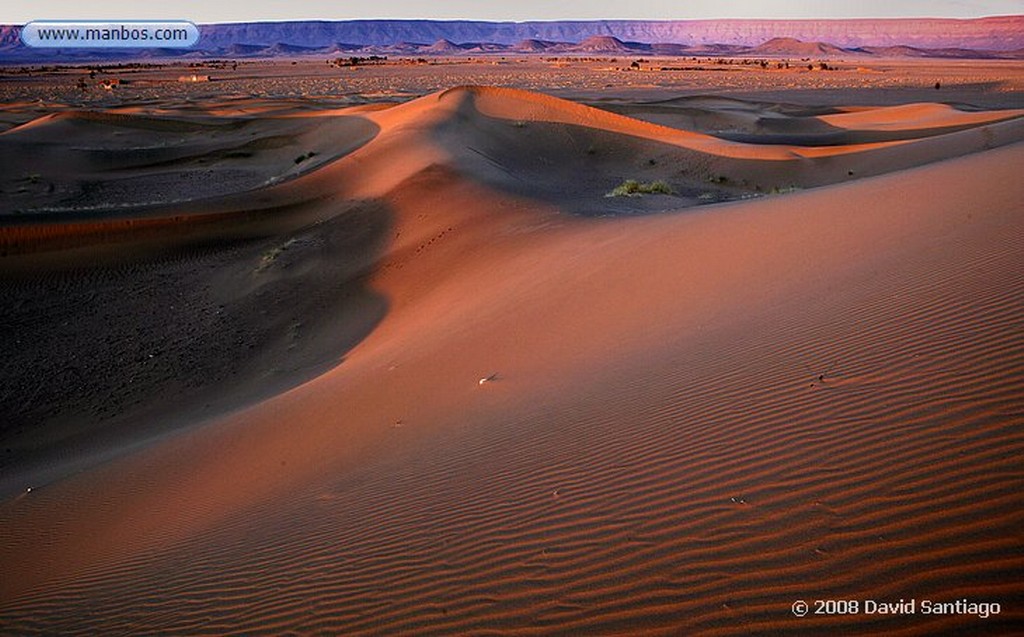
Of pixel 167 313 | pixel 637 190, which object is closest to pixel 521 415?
pixel 167 313

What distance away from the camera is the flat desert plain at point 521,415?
9.41 ft

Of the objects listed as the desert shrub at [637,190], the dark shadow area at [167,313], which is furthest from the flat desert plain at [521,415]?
the desert shrub at [637,190]

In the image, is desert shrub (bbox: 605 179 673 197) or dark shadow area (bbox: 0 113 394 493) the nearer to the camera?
dark shadow area (bbox: 0 113 394 493)

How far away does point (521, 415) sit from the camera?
5008 millimetres

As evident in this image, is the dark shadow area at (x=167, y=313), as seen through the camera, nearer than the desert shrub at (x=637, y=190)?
Yes

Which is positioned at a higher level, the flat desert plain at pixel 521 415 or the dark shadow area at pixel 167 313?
the flat desert plain at pixel 521 415

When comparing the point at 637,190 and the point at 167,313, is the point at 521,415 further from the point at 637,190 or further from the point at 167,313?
the point at 637,190

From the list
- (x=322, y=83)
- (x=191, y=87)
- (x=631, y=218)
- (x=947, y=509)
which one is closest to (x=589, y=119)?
(x=631, y=218)

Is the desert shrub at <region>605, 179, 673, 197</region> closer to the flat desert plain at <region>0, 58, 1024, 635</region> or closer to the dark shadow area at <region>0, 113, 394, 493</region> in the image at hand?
the flat desert plain at <region>0, 58, 1024, 635</region>

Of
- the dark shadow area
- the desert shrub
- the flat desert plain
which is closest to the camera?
the flat desert plain

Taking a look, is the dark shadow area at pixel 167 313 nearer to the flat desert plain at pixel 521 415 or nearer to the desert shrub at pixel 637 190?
the flat desert plain at pixel 521 415

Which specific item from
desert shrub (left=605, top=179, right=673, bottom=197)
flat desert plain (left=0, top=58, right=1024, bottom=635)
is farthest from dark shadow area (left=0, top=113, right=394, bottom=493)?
desert shrub (left=605, top=179, right=673, bottom=197)

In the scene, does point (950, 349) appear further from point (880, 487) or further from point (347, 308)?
point (347, 308)

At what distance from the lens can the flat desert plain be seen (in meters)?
2.87
